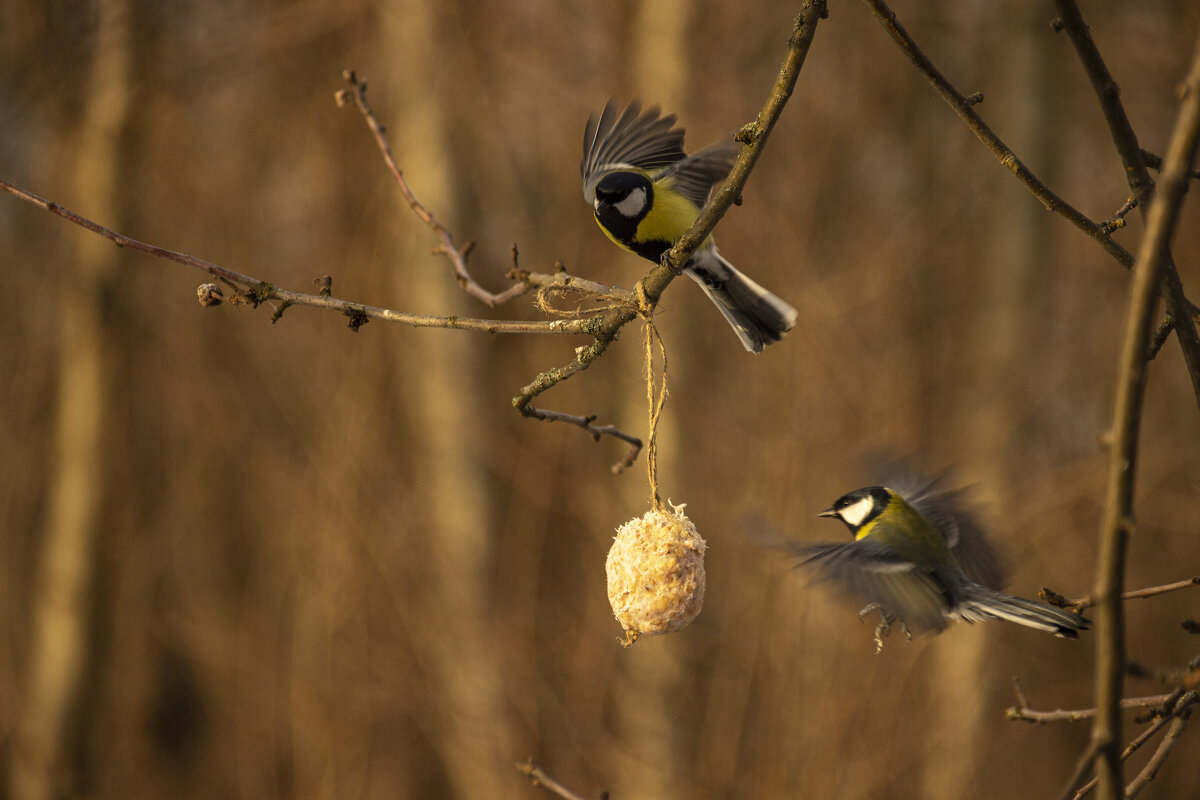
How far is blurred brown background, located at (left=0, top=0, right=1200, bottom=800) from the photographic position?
6.10 metres

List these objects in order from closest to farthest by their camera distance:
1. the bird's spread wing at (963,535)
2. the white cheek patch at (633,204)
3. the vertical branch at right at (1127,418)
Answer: the vertical branch at right at (1127,418), the bird's spread wing at (963,535), the white cheek patch at (633,204)

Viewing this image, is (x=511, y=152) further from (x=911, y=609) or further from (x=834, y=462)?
(x=911, y=609)

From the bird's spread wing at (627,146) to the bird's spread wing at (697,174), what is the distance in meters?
0.05

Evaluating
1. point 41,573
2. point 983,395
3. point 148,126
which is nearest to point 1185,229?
point 983,395

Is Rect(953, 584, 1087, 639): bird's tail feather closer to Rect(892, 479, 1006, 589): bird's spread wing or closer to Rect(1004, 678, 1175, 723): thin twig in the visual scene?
Rect(1004, 678, 1175, 723): thin twig

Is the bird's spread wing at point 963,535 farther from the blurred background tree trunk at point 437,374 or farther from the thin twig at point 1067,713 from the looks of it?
the blurred background tree trunk at point 437,374

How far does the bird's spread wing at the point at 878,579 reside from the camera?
7.43 ft

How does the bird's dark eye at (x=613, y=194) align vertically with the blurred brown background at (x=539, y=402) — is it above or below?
below

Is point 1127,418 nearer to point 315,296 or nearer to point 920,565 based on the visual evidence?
point 315,296

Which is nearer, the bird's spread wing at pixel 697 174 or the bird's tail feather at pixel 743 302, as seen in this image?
the bird's spread wing at pixel 697 174

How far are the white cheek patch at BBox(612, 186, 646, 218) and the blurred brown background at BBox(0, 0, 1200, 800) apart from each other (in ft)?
10.2

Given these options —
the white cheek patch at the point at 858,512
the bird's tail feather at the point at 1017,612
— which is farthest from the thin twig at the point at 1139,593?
the white cheek patch at the point at 858,512

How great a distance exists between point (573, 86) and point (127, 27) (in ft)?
9.89

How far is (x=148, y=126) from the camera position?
23.9 feet
